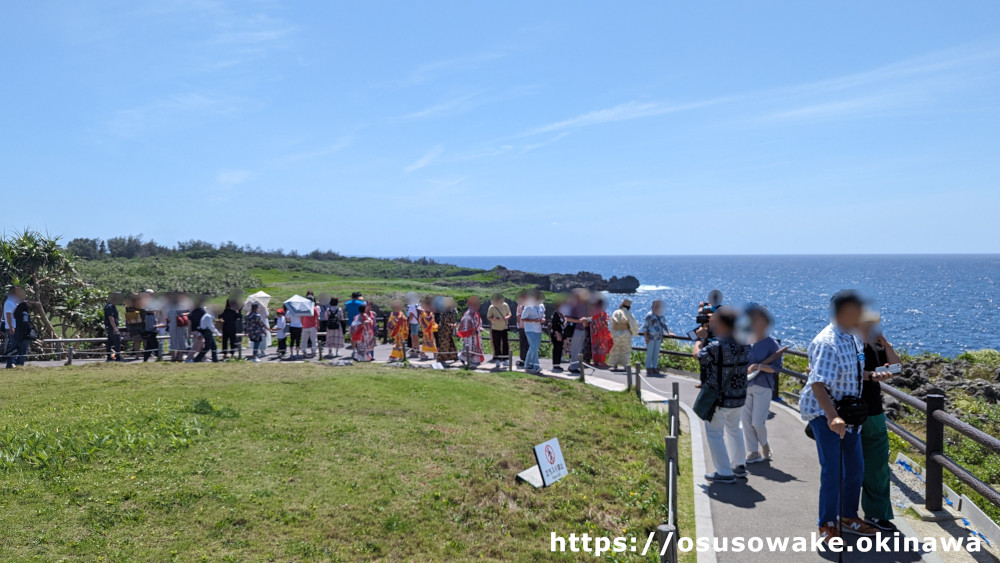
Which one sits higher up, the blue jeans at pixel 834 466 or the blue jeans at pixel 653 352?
the blue jeans at pixel 834 466


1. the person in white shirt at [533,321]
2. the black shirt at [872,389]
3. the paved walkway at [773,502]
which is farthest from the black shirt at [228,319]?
the black shirt at [872,389]

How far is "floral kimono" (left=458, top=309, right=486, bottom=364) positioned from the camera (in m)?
17.0

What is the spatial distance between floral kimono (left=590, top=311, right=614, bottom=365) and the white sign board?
8.87 m

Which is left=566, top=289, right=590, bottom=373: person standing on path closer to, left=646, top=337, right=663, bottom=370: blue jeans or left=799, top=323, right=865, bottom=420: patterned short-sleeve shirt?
left=646, top=337, right=663, bottom=370: blue jeans

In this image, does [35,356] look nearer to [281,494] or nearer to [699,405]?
[281,494]

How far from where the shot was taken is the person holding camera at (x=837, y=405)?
552 cm

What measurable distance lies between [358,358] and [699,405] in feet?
41.1

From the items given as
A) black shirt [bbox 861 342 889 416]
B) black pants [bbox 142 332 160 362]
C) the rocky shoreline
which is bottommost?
the rocky shoreline

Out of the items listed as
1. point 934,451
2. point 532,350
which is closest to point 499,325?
point 532,350

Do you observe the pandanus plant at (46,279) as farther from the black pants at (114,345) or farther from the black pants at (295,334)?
the black pants at (295,334)

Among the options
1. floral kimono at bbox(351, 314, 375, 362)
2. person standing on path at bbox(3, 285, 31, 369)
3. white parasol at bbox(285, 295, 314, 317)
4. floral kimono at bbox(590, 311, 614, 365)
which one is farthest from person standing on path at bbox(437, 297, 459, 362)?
person standing on path at bbox(3, 285, 31, 369)

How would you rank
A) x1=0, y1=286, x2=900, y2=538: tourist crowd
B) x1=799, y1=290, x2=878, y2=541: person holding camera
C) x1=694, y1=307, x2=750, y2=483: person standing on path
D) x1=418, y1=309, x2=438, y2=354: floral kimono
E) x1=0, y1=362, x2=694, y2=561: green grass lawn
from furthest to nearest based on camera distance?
1. x1=418, y1=309, x2=438, y2=354: floral kimono
2. x1=694, y1=307, x2=750, y2=483: person standing on path
3. x1=0, y1=362, x2=694, y2=561: green grass lawn
4. x1=0, y1=286, x2=900, y2=538: tourist crowd
5. x1=799, y1=290, x2=878, y2=541: person holding camera

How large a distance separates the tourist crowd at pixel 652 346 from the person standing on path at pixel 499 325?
0.04m

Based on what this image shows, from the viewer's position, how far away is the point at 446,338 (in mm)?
17906
